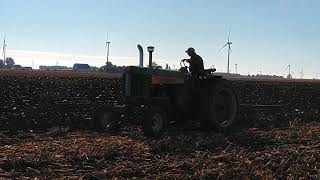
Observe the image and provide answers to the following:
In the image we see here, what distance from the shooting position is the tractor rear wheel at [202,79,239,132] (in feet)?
39.6

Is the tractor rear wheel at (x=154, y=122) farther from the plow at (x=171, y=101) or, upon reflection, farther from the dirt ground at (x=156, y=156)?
the dirt ground at (x=156, y=156)

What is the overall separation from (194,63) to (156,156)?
4399 millimetres

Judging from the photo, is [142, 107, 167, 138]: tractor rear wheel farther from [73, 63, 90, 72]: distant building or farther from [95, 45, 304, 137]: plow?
[73, 63, 90, 72]: distant building

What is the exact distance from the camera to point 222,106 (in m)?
12.9

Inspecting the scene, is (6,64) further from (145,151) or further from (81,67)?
(145,151)

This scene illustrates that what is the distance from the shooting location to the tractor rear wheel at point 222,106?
39.6 feet

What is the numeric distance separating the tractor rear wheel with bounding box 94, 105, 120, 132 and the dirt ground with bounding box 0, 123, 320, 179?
581 millimetres

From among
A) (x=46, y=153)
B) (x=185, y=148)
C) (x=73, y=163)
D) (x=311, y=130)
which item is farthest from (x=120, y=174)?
(x=311, y=130)

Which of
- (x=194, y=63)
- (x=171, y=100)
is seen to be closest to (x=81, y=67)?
(x=194, y=63)

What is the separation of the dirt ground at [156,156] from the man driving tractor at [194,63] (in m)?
1.87

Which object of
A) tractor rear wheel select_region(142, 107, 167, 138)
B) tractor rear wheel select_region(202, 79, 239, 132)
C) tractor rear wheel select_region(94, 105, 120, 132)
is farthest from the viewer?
tractor rear wheel select_region(202, 79, 239, 132)

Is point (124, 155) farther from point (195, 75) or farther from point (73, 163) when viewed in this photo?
point (195, 75)

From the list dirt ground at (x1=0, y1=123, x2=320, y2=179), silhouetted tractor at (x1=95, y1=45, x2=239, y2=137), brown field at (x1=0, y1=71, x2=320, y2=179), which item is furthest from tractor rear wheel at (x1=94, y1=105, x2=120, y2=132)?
dirt ground at (x1=0, y1=123, x2=320, y2=179)

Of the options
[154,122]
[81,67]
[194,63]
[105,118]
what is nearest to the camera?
[154,122]
